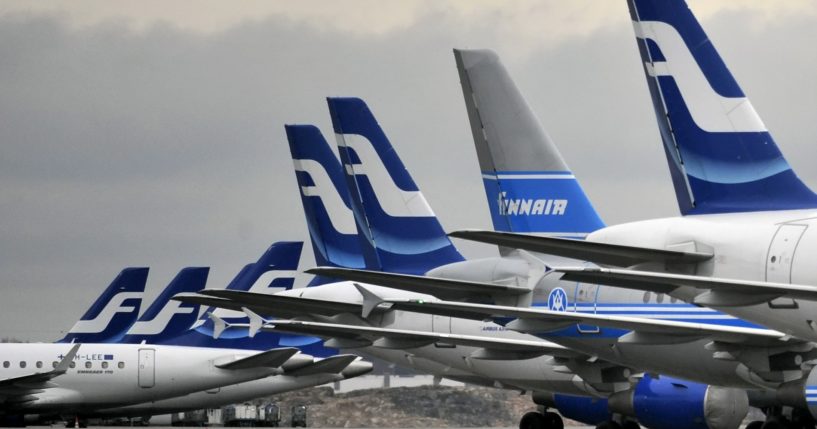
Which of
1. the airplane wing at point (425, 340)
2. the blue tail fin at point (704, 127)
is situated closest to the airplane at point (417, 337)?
the airplane wing at point (425, 340)

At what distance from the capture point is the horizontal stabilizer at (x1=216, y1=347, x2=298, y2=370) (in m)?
41.4

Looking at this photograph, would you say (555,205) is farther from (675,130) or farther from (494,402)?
(494,402)

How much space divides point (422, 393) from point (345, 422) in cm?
359

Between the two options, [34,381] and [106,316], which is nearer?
[34,381]

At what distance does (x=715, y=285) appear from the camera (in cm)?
1541

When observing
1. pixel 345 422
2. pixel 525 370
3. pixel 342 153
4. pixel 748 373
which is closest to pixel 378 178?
pixel 342 153

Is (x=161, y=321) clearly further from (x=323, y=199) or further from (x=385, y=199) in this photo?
(x=385, y=199)

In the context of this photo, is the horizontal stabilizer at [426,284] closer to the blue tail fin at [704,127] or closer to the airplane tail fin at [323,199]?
the blue tail fin at [704,127]

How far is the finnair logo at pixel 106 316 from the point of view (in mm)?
49656

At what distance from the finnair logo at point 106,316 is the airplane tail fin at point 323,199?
1468 cm

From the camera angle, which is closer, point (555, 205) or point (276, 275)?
point (555, 205)

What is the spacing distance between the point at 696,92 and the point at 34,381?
99.3 ft

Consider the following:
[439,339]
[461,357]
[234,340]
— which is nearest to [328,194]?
[461,357]

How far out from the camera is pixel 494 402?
5766cm
